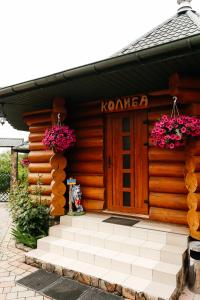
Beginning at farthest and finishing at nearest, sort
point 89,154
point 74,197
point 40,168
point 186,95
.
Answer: point 40,168, point 89,154, point 74,197, point 186,95

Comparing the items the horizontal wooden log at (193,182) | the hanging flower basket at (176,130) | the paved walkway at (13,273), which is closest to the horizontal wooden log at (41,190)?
the paved walkway at (13,273)

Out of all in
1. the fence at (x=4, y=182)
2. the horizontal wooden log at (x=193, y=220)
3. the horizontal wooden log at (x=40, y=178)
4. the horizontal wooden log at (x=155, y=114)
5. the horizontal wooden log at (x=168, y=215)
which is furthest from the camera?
the fence at (x=4, y=182)

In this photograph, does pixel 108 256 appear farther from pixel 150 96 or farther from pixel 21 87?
pixel 21 87

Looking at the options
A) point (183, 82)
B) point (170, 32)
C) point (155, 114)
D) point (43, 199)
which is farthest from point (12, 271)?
point (170, 32)

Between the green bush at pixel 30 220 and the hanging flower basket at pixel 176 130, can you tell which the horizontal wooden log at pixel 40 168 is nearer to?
the green bush at pixel 30 220

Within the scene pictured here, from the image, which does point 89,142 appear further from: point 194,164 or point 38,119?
point 194,164

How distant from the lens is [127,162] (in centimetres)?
609

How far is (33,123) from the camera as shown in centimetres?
720

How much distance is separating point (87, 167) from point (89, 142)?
0.62 m

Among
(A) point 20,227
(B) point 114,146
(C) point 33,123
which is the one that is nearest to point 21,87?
(C) point 33,123

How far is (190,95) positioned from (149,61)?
110 centimetres

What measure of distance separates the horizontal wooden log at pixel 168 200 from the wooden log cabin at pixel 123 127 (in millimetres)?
19

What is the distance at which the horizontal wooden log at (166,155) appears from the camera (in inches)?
207

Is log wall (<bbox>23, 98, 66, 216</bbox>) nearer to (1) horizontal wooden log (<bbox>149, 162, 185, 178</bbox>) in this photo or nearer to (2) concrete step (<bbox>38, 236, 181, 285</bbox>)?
(2) concrete step (<bbox>38, 236, 181, 285</bbox>)
